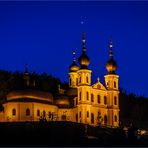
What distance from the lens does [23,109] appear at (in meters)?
95.2

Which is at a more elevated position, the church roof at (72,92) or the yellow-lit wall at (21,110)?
the church roof at (72,92)

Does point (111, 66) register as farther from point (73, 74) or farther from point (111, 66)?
point (73, 74)

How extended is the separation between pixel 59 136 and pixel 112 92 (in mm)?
23902

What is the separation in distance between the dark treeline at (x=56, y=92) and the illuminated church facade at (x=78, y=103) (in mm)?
8367

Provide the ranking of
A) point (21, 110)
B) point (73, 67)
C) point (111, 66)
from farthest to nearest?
point (73, 67)
point (111, 66)
point (21, 110)

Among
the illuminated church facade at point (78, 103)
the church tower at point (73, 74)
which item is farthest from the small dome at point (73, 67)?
the illuminated church facade at point (78, 103)

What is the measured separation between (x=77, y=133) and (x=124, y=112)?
4495cm

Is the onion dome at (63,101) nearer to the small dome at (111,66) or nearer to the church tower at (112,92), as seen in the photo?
the church tower at (112,92)

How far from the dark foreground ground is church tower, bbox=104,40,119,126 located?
10.9 meters

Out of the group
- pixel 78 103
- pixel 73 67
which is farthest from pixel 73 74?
pixel 78 103

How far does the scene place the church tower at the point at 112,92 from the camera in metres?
103

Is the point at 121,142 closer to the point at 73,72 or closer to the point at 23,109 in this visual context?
the point at 23,109

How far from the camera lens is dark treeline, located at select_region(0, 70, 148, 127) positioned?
365 ft

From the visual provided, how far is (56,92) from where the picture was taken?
113m
